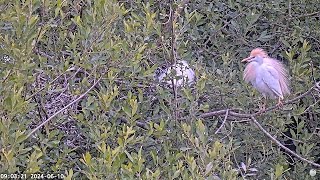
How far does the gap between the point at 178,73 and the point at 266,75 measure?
738 mm

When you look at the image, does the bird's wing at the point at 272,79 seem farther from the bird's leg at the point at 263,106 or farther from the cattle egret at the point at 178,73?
the cattle egret at the point at 178,73

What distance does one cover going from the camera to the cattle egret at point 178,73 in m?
2.68

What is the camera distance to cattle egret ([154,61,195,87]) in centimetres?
268

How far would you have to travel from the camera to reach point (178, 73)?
2914 mm

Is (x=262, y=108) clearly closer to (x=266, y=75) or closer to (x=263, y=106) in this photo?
(x=263, y=106)

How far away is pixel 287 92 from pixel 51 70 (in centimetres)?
142

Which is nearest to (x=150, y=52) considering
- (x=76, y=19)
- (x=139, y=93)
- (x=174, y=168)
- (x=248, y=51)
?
(x=139, y=93)

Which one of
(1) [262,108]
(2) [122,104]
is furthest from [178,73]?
(2) [122,104]

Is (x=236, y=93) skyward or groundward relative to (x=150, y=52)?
groundward

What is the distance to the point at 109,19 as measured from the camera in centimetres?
229

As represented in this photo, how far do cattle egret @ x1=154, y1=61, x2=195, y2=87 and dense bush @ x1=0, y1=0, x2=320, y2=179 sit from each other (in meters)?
0.05

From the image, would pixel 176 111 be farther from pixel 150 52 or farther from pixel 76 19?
pixel 76 19

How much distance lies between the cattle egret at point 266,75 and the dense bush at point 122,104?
0.07 metres

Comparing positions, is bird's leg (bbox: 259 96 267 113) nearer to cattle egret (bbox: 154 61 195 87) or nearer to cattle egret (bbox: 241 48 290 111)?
cattle egret (bbox: 241 48 290 111)
